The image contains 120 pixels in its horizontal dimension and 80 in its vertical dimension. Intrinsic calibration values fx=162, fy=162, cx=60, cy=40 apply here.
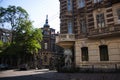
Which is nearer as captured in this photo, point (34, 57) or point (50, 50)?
point (34, 57)

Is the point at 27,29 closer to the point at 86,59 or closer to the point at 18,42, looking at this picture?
the point at 18,42

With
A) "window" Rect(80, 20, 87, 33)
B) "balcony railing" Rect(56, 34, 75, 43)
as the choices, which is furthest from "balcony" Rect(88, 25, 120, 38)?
"balcony railing" Rect(56, 34, 75, 43)

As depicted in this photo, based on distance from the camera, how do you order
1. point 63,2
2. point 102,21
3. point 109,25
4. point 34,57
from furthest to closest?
point 34,57 < point 63,2 < point 102,21 < point 109,25

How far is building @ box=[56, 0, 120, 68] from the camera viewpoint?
21625 millimetres

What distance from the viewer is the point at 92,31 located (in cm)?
→ 2328

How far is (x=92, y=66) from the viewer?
22391mm

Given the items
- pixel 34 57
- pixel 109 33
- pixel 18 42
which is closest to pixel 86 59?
pixel 109 33

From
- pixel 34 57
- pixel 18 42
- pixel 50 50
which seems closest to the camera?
pixel 18 42

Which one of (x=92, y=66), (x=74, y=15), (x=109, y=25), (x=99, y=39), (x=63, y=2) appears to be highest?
(x=63, y=2)

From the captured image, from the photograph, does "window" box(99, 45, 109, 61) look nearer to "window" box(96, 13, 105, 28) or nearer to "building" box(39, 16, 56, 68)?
"window" box(96, 13, 105, 28)

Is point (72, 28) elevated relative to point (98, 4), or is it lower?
lower

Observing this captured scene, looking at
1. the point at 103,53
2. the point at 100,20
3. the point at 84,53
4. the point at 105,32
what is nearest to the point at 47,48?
the point at 84,53

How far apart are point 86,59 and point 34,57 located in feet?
97.4

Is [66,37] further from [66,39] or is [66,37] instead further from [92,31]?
[92,31]
